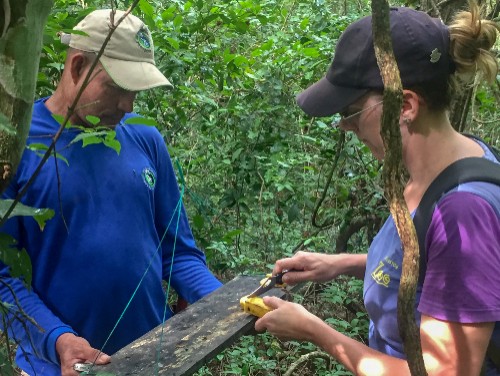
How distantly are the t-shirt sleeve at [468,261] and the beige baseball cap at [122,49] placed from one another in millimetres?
1206

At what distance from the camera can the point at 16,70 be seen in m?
0.92

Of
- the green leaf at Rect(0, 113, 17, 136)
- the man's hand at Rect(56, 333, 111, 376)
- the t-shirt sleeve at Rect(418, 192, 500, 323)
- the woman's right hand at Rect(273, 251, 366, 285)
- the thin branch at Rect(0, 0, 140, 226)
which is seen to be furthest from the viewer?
the woman's right hand at Rect(273, 251, 366, 285)

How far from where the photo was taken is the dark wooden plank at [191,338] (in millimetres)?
1616

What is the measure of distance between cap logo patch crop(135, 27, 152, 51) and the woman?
0.77m

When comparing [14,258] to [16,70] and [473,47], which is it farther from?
[473,47]

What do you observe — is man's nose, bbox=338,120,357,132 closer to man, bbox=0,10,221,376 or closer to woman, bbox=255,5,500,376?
woman, bbox=255,5,500,376

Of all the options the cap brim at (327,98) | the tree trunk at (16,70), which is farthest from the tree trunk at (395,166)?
the cap brim at (327,98)

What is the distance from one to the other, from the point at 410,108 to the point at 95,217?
3.73ft

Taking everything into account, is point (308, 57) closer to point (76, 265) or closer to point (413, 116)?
point (76, 265)

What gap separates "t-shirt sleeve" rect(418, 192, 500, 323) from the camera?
122cm

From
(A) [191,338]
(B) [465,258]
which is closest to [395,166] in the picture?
(B) [465,258]

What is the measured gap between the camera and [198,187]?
14.6 ft

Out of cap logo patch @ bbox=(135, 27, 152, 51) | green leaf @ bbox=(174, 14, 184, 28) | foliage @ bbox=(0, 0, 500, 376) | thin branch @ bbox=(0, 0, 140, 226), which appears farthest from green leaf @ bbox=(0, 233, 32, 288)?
green leaf @ bbox=(174, 14, 184, 28)

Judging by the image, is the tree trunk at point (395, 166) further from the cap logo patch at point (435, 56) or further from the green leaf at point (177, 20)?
the green leaf at point (177, 20)
